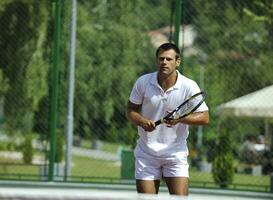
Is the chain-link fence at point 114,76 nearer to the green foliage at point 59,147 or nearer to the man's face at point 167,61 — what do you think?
the green foliage at point 59,147

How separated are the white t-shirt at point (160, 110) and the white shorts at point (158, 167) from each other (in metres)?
0.04

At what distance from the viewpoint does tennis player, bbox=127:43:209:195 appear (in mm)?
6957

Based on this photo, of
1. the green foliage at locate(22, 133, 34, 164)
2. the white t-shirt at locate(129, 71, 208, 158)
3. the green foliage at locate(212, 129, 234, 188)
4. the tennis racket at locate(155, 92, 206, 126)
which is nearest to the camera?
the tennis racket at locate(155, 92, 206, 126)

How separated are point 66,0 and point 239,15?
2251 mm

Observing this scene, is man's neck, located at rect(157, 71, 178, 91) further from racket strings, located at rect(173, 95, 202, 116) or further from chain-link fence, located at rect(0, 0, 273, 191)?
chain-link fence, located at rect(0, 0, 273, 191)

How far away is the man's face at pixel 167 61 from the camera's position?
6914 mm

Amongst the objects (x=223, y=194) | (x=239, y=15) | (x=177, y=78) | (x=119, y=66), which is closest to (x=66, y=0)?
(x=119, y=66)

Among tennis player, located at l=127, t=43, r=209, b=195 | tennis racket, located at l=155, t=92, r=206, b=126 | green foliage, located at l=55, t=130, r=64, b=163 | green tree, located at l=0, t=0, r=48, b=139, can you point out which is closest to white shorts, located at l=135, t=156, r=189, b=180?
tennis player, located at l=127, t=43, r=209, b=195

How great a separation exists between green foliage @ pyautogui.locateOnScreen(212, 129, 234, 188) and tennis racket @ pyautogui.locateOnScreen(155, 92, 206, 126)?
464 cm

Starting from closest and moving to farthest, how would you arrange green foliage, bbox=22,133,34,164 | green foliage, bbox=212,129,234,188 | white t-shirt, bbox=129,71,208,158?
1. white t-shirt, bbox=129,71,208,158
2. green foliage, bbox=212,129,234,188
3. green foliage, bbox=22,133,34,164

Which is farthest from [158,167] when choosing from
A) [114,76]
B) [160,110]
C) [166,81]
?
[114,76]

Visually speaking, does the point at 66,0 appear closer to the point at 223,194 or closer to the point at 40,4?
the point at 40,4

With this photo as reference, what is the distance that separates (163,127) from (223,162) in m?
4.83

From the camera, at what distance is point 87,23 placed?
1181cm
